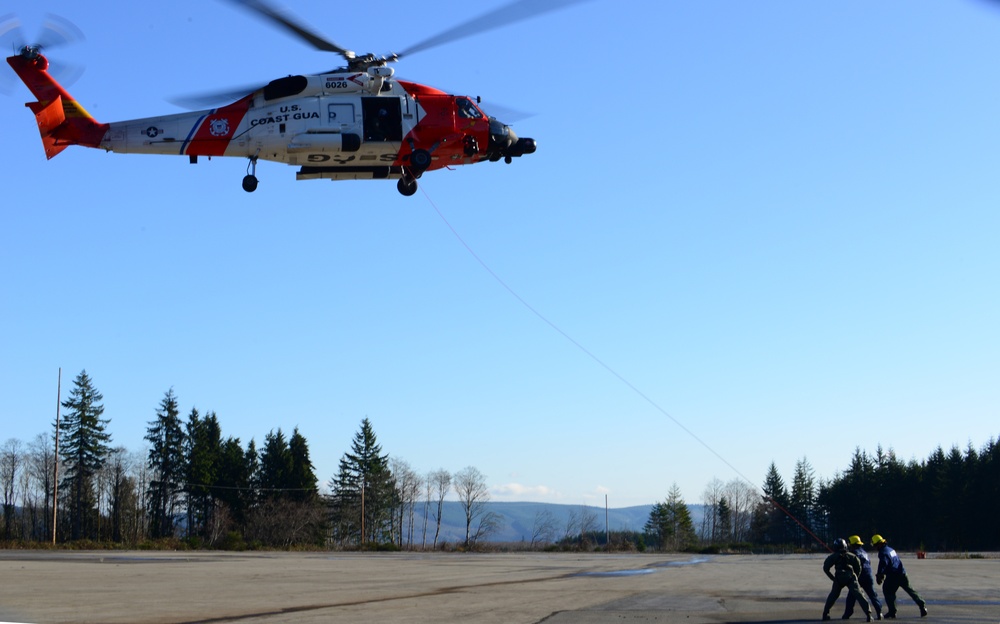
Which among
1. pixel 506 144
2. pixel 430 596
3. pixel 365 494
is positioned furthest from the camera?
pixel 365 494

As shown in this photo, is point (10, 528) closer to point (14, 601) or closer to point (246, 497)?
point (246, 497)

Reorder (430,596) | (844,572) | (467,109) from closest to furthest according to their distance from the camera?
(844,572), (430,596), (467,109)

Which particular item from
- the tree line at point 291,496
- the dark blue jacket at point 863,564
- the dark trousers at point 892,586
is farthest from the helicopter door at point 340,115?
the tree line at point 291,496

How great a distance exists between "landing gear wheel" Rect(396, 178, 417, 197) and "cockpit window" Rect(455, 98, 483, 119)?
2.14 m

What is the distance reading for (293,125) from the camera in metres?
23.5

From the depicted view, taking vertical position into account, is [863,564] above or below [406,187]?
below

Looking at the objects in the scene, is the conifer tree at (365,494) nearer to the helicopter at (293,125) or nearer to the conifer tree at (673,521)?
the conifer tree at (673,521)

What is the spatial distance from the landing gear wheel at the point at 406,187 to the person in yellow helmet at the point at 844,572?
13.5 m

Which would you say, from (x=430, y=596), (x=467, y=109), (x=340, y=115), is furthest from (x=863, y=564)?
(x=340, y=115)

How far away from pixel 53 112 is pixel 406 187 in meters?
8.86

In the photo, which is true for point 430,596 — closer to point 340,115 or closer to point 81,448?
point 340,115

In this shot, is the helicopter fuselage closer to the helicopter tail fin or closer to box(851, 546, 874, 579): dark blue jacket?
the helicopter tail fin

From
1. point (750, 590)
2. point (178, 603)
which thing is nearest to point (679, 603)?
point (750, 590)

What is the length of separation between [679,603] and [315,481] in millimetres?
81535
